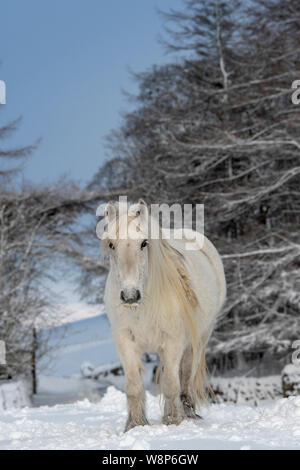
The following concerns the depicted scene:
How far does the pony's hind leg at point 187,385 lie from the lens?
16.1ft

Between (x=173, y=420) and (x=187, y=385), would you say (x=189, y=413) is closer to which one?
(x=187, y=385)

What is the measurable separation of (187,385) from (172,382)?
Result: 2.62 ft

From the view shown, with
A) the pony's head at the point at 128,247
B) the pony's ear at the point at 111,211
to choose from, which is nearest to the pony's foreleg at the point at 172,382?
the pony's head at the point at 128,247

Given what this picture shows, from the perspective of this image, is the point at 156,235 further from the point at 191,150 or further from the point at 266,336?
the point at 191,150

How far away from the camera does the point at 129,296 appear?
3.50 meters

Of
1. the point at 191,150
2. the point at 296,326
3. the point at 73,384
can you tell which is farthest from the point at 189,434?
the point at 73,384

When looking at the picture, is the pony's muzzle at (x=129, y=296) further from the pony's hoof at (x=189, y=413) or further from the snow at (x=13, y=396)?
the snow at (x=13, y=396)

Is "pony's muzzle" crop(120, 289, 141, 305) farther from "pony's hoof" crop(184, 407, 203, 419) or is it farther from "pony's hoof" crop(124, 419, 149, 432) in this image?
"pony's hoof" crop(184, 407, 203, 419)

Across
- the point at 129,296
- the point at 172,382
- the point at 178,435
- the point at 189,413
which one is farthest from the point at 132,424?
the point at 129,296

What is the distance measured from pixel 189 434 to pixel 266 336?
33.4 feet

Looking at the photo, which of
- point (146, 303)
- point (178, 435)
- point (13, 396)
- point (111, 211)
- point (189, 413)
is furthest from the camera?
point (13, 396)

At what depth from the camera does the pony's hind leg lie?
4914 mm

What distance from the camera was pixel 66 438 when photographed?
4.05 m

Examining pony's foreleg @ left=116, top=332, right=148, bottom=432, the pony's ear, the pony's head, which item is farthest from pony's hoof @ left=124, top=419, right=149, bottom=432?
Result: the pony's ear
